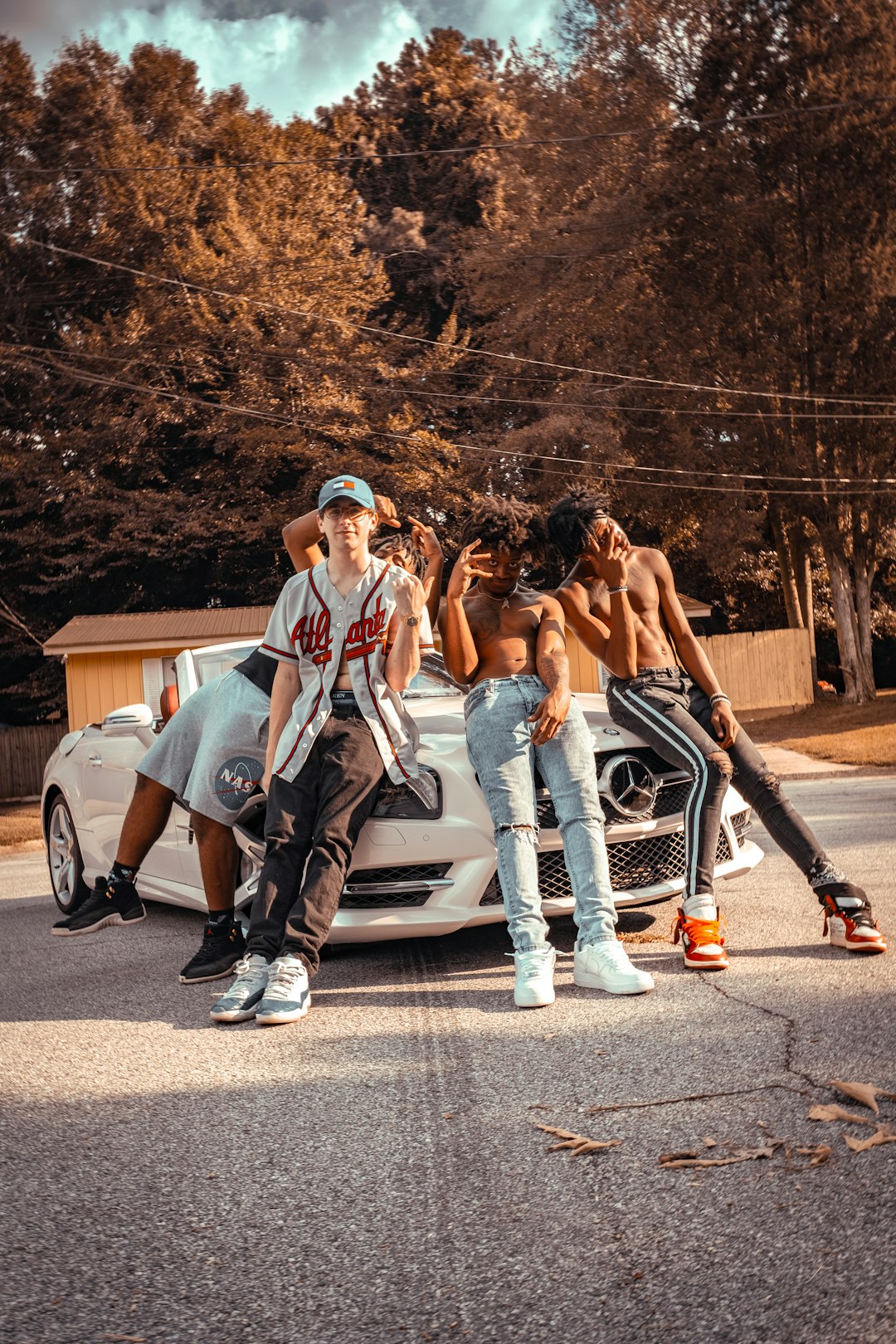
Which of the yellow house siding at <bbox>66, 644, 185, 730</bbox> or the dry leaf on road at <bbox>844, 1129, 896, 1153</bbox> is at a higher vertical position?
the yellow house siding at <bbox>66, 644, 185, 730</bbox>

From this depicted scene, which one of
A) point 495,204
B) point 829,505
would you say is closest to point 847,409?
point 829,505

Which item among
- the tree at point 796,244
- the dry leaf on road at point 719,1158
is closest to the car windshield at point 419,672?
the dry leaf on road at point 719,1158

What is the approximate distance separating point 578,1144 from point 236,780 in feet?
8.89

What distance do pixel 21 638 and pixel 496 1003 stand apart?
2769 centimetres

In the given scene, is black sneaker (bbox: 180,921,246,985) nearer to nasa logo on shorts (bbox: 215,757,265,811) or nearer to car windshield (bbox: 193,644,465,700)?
nasa logo on shorts (bbox: 215,757,265,811)

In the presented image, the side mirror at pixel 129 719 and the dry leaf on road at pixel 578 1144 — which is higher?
the side mirror at pixel 129 719

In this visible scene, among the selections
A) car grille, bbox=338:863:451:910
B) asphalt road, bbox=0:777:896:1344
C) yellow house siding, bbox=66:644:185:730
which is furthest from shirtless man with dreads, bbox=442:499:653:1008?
yellow house siding, bbox=66:644:185:730

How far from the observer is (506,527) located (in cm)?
545

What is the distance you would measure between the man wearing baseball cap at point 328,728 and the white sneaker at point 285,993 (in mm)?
11

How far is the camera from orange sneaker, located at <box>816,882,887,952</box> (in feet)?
17.3

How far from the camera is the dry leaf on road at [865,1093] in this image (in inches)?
137

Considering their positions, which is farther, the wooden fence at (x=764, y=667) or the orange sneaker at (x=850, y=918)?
the wooden fence at (x=764, y=667)

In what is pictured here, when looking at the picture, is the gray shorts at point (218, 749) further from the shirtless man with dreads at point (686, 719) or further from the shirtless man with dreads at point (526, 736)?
the shirtless man with dreads at point (686, 719)

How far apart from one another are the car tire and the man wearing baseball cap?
2823 mm
